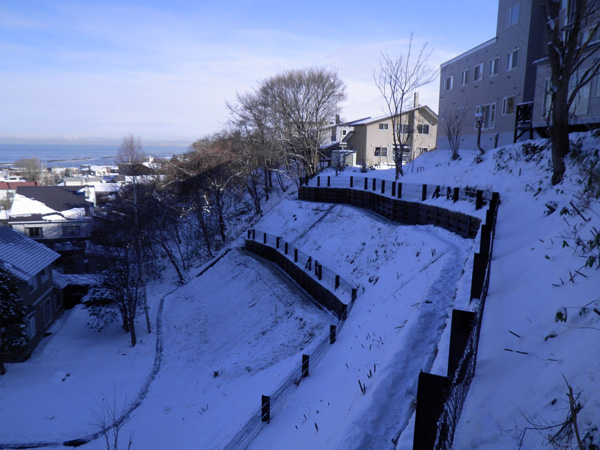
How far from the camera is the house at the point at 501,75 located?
2508 cm

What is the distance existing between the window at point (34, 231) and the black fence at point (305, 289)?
2540cm

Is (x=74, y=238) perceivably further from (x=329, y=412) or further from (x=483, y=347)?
(x=483, y=347)

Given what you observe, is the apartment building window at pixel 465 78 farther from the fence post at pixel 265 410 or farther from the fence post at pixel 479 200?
the fence post at pixel 265 410

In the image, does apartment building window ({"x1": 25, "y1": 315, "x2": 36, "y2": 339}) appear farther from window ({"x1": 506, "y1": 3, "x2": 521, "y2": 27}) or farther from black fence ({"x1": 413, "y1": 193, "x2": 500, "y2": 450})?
window ({"x1": 506, "y1": 3, "x2": 521, "y2": 27})

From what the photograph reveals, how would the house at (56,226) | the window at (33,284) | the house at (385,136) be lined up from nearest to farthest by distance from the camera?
the window at (33,284), the house at (56,226), the house at (385,136)

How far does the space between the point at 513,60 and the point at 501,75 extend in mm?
1325

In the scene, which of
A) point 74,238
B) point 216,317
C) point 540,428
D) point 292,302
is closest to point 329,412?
point 540,428

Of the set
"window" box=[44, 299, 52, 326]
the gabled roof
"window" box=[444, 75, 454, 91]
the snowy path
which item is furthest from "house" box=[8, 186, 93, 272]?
"window" box=[444, 75, 454, 91]

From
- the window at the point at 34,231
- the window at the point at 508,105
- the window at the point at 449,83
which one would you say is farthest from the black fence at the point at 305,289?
the window at the point at 34,231

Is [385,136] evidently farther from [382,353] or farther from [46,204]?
[382,353]

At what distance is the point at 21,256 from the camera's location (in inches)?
896

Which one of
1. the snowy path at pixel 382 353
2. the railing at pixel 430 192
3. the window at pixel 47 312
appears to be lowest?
the window at pixel 47 312

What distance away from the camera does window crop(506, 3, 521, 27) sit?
26047 millimetres

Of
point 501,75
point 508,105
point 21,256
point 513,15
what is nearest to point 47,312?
point 21,256
